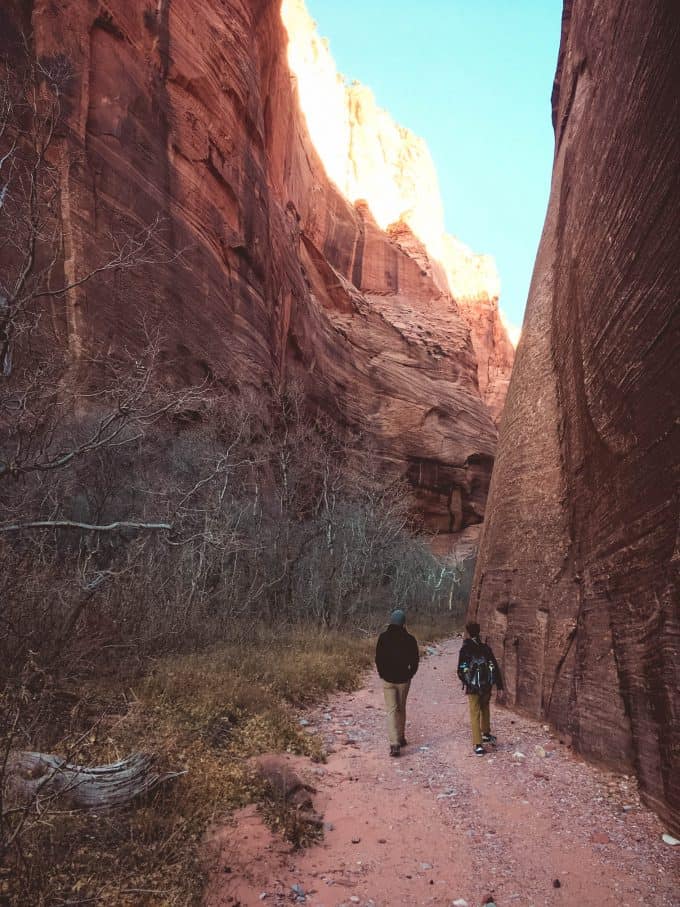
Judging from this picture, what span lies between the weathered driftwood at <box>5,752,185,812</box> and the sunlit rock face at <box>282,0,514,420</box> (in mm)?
49682

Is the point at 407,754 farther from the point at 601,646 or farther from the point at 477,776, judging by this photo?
the point at 601,646

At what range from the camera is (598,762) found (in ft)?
17.7

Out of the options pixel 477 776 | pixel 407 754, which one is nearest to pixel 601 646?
pixel 477 776

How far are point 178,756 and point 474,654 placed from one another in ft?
10.6

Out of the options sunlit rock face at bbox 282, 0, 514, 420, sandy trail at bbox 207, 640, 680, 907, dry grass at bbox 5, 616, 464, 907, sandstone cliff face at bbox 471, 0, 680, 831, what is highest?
sunlit rock face at bbox 282, 0, 514, 420

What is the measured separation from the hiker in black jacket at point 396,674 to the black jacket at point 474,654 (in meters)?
0.52

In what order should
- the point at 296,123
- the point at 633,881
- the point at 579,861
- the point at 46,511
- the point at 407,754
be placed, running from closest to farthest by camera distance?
the point at 633,881, the point at 579,861, the point at 407,754, the point at 46,511, the point at 296,123

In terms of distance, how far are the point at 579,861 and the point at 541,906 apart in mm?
651

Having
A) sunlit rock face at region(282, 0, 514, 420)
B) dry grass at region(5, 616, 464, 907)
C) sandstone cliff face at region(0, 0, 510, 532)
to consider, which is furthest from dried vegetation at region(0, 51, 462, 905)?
sunlit rock face at region(282, 0, 514, 420)

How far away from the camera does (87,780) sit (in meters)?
3.56

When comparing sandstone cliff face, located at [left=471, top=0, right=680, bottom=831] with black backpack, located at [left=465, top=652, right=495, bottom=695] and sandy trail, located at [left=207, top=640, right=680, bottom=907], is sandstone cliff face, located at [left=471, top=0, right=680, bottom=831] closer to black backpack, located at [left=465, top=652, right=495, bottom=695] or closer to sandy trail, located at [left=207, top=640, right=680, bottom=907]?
sandy trail, located at [left=207, top=640, right=680, bottom=907]

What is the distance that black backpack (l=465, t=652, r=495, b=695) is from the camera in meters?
6.09

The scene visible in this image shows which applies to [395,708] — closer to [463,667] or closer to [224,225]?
[463,667]

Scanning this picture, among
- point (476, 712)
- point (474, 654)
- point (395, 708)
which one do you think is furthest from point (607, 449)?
point (395, 708)
